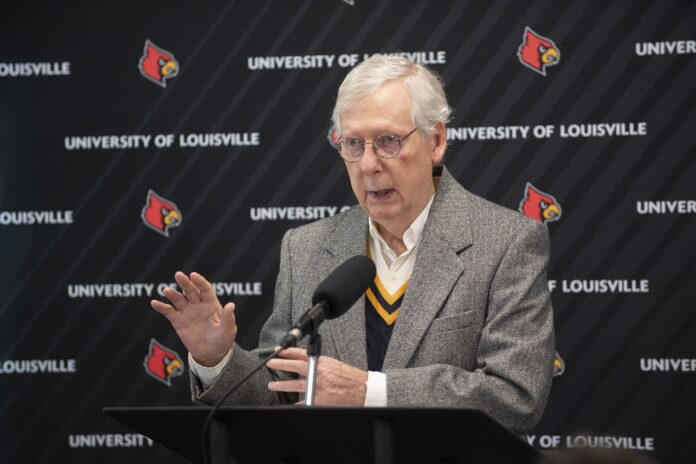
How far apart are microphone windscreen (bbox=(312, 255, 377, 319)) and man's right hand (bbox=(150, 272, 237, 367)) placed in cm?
43

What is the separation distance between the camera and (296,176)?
4461 mm

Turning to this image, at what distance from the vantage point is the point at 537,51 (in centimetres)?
430

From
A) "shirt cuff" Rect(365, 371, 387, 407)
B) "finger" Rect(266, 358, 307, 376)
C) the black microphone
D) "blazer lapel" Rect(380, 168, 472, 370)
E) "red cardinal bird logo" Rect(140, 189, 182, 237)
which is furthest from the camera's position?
"red cardinal bird logo" Rect(140, 189, 182, 237)

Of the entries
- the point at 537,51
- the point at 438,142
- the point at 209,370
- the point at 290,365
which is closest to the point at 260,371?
the point at 209,370

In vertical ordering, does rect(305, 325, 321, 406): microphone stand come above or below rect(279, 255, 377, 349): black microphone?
below

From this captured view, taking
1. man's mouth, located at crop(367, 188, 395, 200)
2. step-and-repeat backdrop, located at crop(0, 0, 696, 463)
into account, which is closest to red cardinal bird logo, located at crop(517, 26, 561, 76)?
step-and-repeat backdrop, located at crop(0, 0, 696, 463)

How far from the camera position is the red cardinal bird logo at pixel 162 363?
4508mm

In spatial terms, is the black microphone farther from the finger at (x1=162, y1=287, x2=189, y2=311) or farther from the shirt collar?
the shirt collar

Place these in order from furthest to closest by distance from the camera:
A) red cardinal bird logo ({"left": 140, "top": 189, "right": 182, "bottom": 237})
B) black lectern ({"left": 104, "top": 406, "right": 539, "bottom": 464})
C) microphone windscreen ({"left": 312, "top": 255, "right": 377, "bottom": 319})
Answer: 1. red cardinal bird logo ({"left": 140, "top": 189, "right": 182, "bottom": 237})
2. microphone windscreen ({"left": 312, "top": 255, "right": 377, "bottom": 319})
3. black lectern ({"left": 104, "top": 406, "right": 539, "bottom": 464})

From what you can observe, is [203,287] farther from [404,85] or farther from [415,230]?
[404,85]

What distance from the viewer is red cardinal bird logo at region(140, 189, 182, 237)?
4.51 meters

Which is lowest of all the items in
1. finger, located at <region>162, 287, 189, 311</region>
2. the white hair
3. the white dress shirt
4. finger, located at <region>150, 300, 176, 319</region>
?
finger, located at <region>150, 300, 176, 319</region>

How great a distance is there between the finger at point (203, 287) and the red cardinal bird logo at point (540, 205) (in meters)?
2.26

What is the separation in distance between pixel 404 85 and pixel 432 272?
1.86 feet
